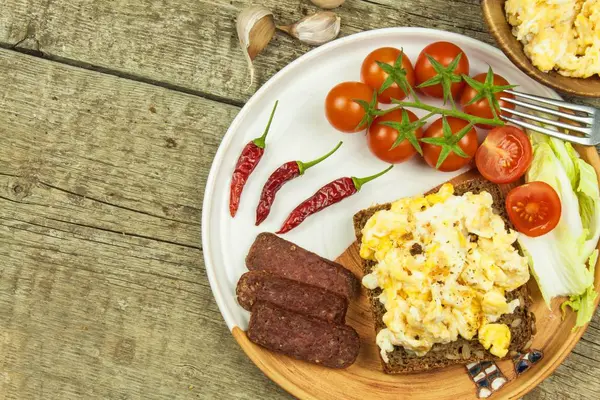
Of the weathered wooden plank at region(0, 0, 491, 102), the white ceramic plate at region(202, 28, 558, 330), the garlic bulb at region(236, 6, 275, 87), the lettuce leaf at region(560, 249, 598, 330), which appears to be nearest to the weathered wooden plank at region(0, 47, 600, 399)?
the weathered wooden plank at region(0, 0, 491, 102)

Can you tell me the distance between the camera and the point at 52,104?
3.67 metres

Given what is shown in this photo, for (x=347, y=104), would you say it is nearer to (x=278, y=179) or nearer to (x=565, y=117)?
(x=278, y=179)

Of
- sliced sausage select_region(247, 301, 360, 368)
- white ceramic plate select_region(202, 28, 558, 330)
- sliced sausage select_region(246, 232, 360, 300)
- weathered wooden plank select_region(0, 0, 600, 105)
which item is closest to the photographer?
sliced sausage select_region(247, 301, 360, 368)

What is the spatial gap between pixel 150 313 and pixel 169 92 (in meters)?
1.27

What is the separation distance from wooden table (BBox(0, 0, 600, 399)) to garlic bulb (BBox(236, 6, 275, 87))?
156 millimetres

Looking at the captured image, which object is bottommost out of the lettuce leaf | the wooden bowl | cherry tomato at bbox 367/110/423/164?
the lettuce leaf

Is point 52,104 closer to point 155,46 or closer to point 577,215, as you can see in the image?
point 155,46

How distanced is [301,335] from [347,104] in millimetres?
1207

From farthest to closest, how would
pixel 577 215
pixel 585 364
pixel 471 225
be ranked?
pixel 585 364 → pixel 577 215 → pixel 471 225

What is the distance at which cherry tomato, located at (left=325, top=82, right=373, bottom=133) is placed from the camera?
330 centimetres

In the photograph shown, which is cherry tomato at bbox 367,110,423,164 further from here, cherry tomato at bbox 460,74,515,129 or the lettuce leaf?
the lettuce leaf

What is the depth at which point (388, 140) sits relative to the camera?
130 inches

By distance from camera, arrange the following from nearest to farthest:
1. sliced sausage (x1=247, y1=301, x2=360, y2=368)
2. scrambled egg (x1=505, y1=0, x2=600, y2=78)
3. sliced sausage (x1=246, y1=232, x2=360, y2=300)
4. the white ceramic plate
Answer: scrambled egg (x1=505, y1=0, x2=600, y2=78), sliced sausage (x1=247, y1=301, x2=360, y2=368), sliced sausage (x1=246, y1=232, x2=360, y2=300), the white ceramic plate

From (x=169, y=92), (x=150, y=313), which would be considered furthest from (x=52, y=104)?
(x=150, y=313)
